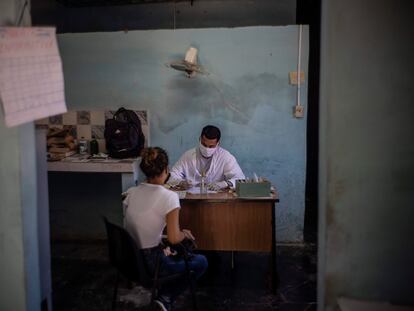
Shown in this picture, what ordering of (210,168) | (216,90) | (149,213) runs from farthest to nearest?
(216,90), (210,168), (149,213)

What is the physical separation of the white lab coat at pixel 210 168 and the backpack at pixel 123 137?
549 millimetres

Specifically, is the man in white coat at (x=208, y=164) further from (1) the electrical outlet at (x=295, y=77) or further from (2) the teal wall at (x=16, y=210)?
(2) the teal wall at (x=16, y=210)

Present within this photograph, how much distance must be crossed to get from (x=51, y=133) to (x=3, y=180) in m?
3.00

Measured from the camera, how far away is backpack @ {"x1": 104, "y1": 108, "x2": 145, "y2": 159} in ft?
15.7

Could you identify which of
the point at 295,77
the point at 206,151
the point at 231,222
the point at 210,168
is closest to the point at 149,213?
the point at 231,222

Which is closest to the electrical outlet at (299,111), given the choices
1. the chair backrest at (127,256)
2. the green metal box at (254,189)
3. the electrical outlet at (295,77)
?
the electrical outlet at (295,77)

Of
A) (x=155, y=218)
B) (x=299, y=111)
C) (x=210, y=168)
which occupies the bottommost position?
(x=155, y=218)

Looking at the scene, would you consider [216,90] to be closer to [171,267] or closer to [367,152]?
[171,267]

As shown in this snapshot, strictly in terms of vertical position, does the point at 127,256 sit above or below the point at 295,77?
below

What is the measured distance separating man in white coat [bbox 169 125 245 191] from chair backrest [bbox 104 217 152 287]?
1585mm

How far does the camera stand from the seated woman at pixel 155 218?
2.80 metres

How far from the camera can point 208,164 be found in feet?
15.2

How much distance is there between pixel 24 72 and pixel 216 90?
307 cm

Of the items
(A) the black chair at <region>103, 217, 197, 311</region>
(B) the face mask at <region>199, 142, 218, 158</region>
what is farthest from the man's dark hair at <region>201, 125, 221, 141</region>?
(A) the black chair at <region>103, 217, 197, 311</region>
